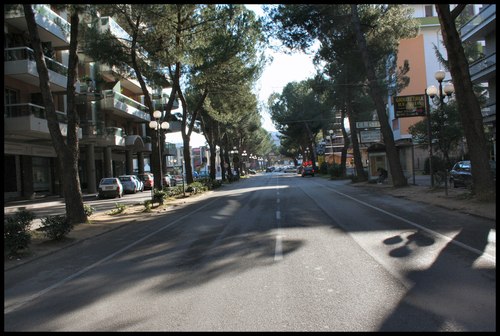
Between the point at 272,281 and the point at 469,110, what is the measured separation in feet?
38.8

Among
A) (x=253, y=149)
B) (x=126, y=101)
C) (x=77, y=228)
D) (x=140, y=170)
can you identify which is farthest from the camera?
(x=253, y=149)

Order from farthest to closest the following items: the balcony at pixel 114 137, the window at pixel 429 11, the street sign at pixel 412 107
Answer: the window at pixel 429 11
the balcony at pixel 114 137
the street sign at pixel 412 107

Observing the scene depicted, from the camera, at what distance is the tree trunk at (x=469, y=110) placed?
A: 15.4 m

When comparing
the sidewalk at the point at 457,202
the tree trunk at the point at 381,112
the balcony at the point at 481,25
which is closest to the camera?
the sidewalk at the point at 457,202

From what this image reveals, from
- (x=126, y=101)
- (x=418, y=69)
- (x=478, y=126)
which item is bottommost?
(x=478, y=126)

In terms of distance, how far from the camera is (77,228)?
47.8 ft

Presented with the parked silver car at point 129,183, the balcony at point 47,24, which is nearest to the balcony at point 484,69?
the balcony at point 47,24

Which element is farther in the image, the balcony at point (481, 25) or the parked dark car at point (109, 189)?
the parked dark car at point (109, 189)

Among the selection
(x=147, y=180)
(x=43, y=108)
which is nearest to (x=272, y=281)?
(x=43, y=108)

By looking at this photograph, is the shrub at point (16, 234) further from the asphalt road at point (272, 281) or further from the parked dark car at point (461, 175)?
the parked dark car at point (461, 175)

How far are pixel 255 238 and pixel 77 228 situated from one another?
258 inches

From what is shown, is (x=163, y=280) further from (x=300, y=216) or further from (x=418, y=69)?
(x=418, y=69)

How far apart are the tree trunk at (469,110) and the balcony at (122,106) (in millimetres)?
30687

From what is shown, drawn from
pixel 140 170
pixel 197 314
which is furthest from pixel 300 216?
pixel 140 170
